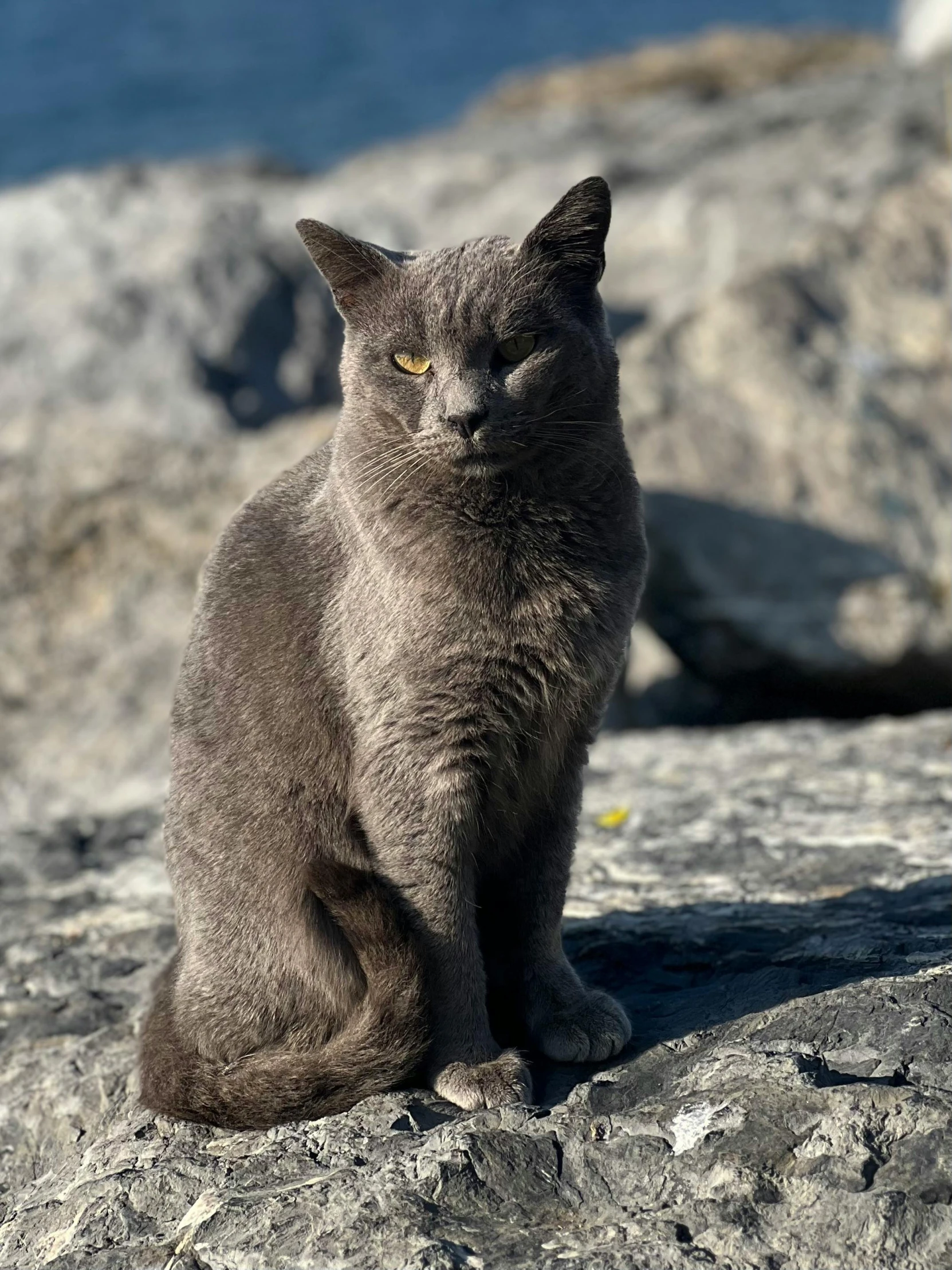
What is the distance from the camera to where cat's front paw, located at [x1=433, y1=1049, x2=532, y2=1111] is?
8.18 feet

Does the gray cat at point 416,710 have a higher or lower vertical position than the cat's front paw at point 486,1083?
higher

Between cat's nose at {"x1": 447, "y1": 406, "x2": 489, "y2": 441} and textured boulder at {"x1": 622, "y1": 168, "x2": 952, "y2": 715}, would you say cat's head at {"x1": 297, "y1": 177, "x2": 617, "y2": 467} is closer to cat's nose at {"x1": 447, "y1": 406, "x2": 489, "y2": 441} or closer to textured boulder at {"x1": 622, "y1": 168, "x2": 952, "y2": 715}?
cat's nose at {"x1": 447, "y1": 406, "x2": 489, "y2": 441}

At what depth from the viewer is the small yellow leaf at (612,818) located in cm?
425

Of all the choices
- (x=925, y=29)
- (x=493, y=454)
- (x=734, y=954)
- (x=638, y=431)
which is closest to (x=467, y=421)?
(x=493, y=454)

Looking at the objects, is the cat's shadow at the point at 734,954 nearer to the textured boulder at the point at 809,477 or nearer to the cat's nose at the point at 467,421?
the cat's nose at the point at 467,421

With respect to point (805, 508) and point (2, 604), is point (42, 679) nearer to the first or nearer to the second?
point (2, 604)

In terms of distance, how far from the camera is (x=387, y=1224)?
2111mm

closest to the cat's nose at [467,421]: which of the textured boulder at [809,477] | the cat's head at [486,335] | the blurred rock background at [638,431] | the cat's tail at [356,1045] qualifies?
the cat's head at [486,335]

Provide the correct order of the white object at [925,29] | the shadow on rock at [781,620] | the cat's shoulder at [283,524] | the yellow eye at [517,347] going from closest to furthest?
the yellow eye at [517,347] → the cat's shoulder at [283,524] → the shadow on rock at [781,620] → the white object at [925,29]

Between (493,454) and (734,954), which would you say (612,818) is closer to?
(734,954)

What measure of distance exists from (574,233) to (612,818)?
209 cm

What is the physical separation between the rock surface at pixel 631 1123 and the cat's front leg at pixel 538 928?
0.14m

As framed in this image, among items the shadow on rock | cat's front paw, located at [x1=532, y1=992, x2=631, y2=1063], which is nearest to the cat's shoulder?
cat's front paw, located at [x1=532, y1=992, x2=631, y2=1063]

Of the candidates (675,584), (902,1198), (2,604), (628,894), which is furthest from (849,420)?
(902,1198)
